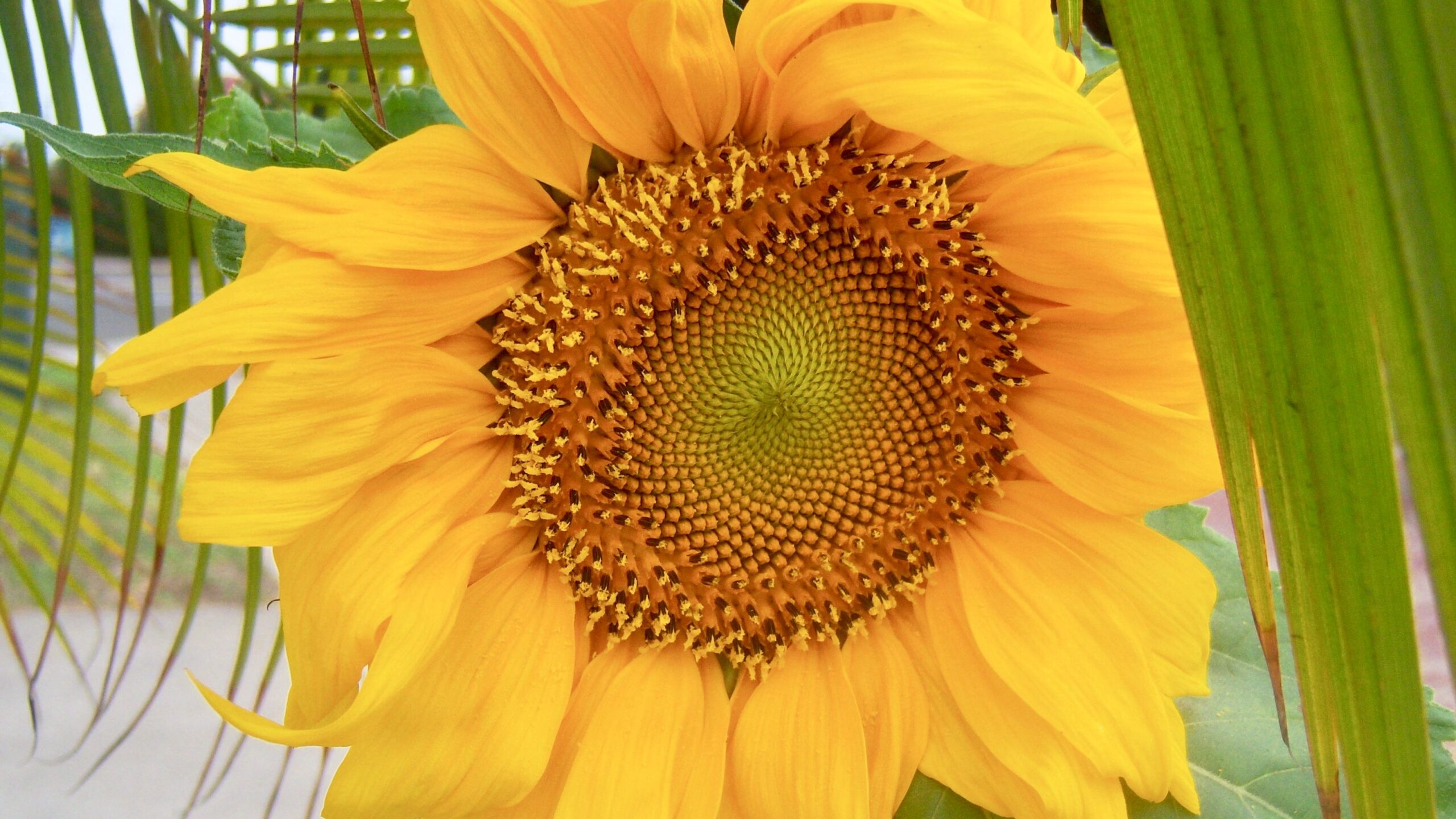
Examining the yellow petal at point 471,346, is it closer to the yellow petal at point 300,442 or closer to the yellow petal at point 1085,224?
the yellow petal at point 300,442

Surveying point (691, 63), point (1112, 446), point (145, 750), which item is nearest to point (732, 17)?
point (691, 63)

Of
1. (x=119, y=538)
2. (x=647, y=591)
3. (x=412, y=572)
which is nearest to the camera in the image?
(x=412, y=572)

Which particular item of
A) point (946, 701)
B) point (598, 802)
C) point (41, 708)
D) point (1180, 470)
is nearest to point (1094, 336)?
point (1180, 470)

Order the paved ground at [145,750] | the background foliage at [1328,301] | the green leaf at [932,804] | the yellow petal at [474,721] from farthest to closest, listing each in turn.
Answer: the paved ground at [145,750] → the green leaf at [932,804] → the yellow petal at [474,721] → the background foliage at [1328,301]

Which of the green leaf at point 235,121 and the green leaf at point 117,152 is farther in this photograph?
the green leaf at point 235,121

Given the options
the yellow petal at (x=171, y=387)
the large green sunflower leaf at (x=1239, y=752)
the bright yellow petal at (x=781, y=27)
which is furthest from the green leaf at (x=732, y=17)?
the large green sunflower leaf at (x=1239, y=752)

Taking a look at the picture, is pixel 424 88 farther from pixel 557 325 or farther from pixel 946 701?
pixel 946 701

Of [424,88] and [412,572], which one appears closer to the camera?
[412,572]
